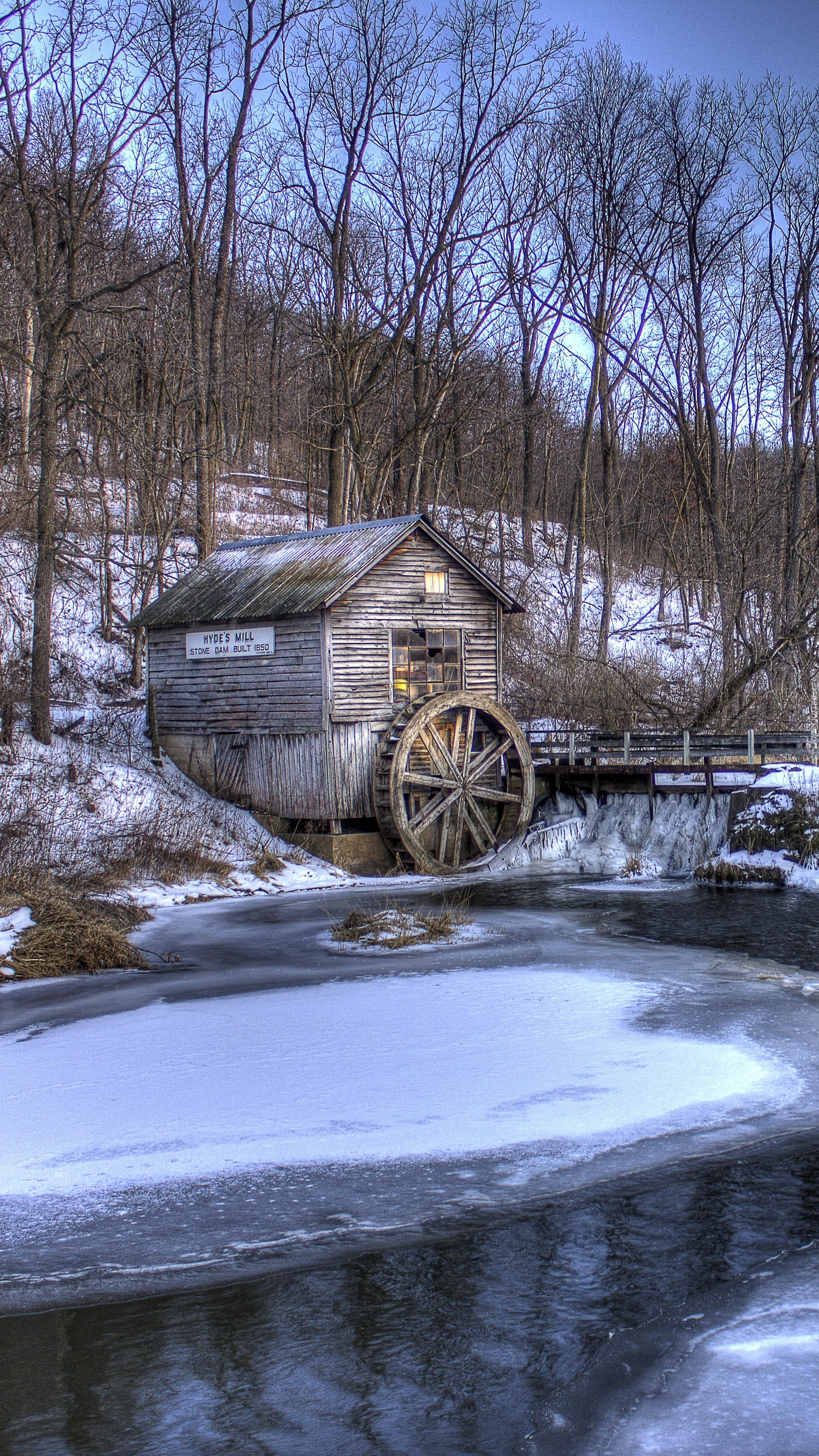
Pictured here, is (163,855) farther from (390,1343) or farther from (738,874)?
(390,1343)

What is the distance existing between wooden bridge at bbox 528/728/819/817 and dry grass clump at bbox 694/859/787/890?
2.10m

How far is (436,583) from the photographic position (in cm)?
2212

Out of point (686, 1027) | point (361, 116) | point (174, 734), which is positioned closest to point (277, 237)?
point (361, 116)

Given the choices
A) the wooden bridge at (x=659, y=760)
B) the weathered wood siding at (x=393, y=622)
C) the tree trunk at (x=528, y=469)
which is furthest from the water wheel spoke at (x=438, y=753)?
the tree trunk at (x=528, y=469)

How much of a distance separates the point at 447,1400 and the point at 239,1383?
851mm

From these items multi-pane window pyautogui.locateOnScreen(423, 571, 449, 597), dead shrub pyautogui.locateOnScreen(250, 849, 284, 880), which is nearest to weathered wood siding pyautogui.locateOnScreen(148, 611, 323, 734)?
dead shrub pyautogui.locateOnScreen(250, 849, 284, 880)

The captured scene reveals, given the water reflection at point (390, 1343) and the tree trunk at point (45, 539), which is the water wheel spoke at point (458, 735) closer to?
the tree trunk at point (45, 539)

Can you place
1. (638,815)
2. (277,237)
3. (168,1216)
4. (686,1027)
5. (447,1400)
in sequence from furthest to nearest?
1. (277,237)
2. (638,815)
3. (686,1027)
4. (168,1216)
5. (447,1400)

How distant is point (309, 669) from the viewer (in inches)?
816

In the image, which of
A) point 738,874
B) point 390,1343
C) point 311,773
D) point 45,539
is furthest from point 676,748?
point 390,1343

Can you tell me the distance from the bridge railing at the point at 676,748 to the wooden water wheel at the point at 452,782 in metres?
1.18

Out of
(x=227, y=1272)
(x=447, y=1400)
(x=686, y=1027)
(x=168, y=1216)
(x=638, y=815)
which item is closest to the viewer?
(x=447, y=1400)

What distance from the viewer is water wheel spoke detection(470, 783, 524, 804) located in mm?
22422

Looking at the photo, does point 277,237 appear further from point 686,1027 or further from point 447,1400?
point 447,1400
